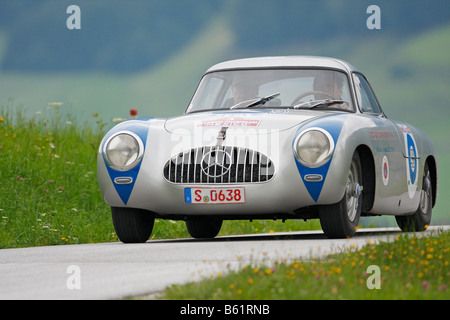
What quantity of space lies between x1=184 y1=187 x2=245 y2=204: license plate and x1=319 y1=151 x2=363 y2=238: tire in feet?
2.66

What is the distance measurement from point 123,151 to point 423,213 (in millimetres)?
4485

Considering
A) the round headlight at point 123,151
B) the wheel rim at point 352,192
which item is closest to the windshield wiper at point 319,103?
the wheel rim at point 352,192

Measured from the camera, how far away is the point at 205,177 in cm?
782

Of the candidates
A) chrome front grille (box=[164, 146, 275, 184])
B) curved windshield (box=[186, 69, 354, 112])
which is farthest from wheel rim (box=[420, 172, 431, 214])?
chrome front grille (box=[164, 146, 275, 184])

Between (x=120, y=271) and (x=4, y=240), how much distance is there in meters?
4.22

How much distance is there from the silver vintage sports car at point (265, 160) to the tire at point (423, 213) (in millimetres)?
1213

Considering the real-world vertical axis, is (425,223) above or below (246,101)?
below

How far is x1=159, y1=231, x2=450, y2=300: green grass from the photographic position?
451cm

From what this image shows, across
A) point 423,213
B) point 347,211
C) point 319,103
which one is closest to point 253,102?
point 319,103

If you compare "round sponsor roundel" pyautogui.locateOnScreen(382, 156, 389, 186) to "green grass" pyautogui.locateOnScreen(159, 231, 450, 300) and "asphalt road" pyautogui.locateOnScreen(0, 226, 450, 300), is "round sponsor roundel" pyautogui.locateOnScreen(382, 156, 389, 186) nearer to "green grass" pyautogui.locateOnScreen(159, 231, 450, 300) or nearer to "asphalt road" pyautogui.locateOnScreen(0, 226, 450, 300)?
"asphalt road" pyautogui.locateOnScreen(0, 226, 450, 300)

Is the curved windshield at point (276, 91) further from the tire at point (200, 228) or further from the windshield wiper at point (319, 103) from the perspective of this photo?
the tire at point (200, 228)

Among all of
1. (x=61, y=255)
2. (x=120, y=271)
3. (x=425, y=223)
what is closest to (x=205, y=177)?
(x=61, y=255)
